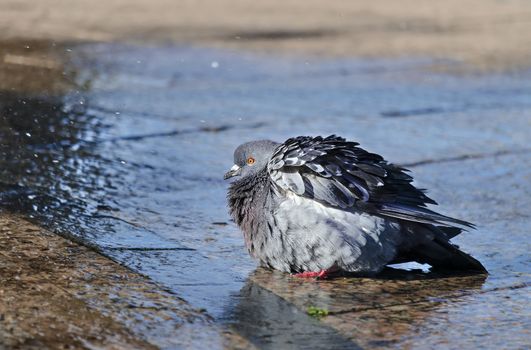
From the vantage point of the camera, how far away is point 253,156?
550cm

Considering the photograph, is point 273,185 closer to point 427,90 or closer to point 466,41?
point 427,90

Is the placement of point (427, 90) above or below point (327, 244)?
above

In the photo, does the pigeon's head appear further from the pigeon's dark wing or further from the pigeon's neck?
the pigeon's dark wing

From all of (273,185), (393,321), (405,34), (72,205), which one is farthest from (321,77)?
(393,321)

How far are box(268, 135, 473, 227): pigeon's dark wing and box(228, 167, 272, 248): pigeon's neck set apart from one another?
132 mm

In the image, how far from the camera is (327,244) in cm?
494

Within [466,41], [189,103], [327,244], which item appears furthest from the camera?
[466,41]

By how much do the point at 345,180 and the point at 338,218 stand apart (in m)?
0.19

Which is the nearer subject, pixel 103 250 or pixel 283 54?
pixel 103 250

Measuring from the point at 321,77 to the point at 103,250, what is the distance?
20.1 feet

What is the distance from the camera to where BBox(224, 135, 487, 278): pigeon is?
16.3 ft

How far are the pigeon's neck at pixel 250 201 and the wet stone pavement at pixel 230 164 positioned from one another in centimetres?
23

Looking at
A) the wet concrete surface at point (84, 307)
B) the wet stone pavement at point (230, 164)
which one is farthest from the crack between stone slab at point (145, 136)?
the wet concrete surface at point (84, 307)

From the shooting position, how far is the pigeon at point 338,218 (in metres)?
4.95
